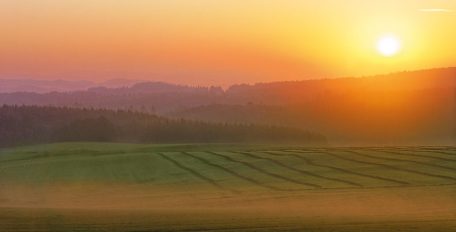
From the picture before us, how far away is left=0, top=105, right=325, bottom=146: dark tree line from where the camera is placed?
130m

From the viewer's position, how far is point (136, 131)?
139250 millimetres

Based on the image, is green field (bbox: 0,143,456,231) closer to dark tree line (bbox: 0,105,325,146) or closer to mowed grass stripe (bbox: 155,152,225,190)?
mowed grass stripe (bbox: 155,152,225,190)

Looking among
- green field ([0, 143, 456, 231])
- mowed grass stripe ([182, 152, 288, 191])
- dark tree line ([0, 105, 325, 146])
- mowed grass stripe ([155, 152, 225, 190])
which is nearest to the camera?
green field ([0, 143, 456, 231])

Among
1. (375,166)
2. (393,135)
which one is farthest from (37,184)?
(393,135)

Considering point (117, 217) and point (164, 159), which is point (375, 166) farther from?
point (117, 217)

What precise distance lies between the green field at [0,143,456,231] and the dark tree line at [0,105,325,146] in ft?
164

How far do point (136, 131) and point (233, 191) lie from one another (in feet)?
296

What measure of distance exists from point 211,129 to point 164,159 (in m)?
62.7

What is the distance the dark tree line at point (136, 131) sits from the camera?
130500mm

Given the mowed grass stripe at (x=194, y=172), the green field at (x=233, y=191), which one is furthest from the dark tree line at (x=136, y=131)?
the mowed grass stripe at (x=194, y=172)

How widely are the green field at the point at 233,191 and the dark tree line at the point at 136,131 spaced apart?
5006cm

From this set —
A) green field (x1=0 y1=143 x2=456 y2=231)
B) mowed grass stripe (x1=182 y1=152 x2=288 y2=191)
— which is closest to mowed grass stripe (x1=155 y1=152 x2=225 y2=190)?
green field (x1=0 y1=143 x2=456 y2=231)

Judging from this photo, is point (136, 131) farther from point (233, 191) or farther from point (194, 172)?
point (233, 191)

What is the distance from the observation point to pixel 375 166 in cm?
5944
